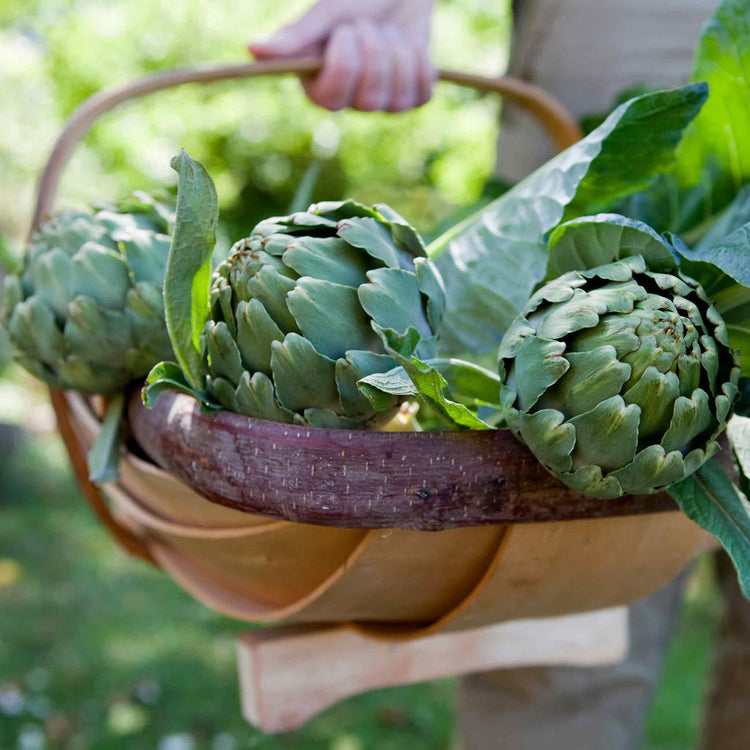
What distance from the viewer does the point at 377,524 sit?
1.27 ft

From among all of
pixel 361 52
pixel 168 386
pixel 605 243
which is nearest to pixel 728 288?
pixel 605 243

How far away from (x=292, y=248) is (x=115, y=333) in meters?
0.16

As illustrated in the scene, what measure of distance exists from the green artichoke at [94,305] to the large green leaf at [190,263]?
9cm

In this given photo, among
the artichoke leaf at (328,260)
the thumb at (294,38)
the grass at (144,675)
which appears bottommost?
the grass at (144,675)

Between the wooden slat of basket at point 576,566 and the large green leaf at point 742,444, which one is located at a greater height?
the large green leaf at point 742,444

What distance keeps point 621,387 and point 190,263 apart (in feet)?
0.67

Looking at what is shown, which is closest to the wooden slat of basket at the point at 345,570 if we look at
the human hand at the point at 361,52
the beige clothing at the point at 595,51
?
the human hand at the point at 361,52

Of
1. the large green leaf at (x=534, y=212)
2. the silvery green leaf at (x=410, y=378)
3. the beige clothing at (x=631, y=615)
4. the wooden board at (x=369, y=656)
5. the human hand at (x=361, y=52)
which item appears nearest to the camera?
the silvery green leaf at (x=410, y=378)

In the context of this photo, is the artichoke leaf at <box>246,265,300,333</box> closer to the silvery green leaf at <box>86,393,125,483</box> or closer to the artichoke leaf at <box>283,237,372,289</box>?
the artichoke leaf at <box>283,237,372,289</box>

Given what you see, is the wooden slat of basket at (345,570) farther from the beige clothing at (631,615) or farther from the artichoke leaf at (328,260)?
the beige clothing at (631,615)

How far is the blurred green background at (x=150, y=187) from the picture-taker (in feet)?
4.98

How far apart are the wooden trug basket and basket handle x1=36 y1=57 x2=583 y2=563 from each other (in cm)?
2

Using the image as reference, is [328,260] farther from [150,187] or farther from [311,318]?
[150,187]

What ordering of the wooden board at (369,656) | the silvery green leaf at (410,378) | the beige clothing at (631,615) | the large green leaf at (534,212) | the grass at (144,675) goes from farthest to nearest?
the grass at (144,675)
the beige clothing at (631,615)
the wooden board at (369,656)
the large green leaf at (534,212)
the silvery green leaf at (410,378)
